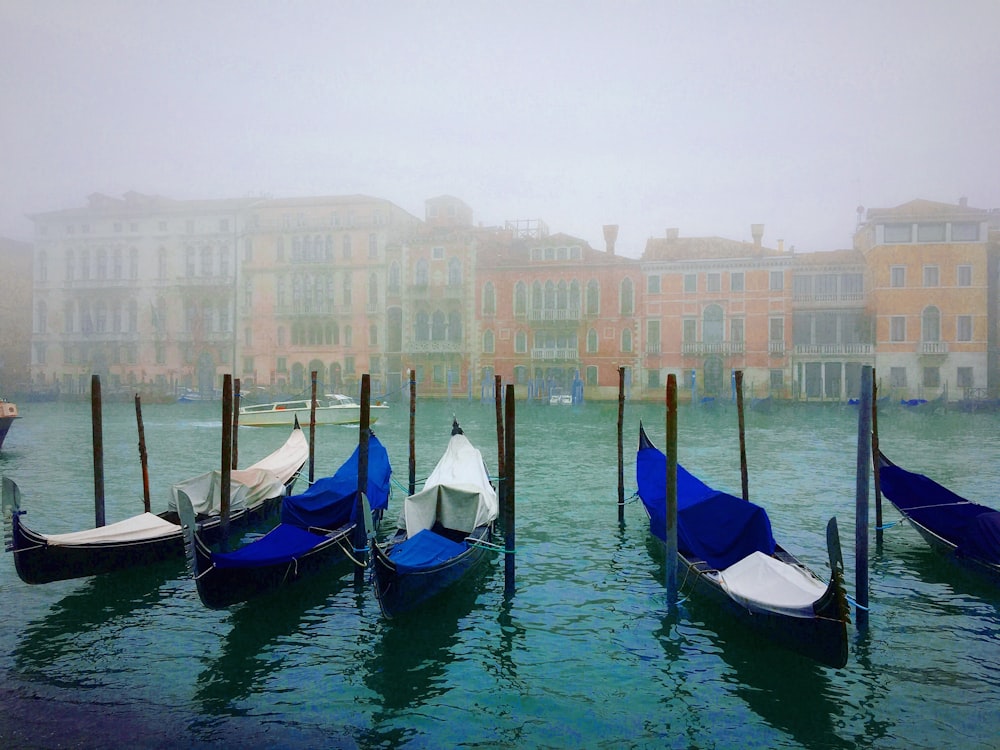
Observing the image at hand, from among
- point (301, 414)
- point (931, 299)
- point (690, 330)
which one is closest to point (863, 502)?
point (301, 414)

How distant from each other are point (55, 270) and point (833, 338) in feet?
136

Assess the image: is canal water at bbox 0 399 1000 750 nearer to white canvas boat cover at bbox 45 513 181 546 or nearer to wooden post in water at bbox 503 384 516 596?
wooden post in water at bbox 503 384 516 596

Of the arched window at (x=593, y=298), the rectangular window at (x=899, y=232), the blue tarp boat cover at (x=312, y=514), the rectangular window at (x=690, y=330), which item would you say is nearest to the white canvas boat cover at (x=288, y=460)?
the blue tarp boat cover at (x=312, y=514)

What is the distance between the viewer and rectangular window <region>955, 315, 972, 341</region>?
32.6 meters

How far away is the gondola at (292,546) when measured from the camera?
225 inches

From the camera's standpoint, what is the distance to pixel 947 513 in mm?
7488

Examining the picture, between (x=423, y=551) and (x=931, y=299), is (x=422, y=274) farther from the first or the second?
(x=423, y=551)

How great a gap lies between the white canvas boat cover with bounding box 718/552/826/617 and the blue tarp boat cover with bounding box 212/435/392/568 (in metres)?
3.39

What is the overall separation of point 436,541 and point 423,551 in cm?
29

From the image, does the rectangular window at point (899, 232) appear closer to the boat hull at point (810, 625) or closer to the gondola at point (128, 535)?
the gondola at point (128, 535)

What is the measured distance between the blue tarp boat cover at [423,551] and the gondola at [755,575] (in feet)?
6.46

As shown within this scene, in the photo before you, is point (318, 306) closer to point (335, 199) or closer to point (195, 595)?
point (335, 199)

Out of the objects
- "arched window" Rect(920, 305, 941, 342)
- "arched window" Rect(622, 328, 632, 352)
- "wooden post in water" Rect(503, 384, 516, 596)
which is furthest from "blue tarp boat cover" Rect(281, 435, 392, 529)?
"arched window" Rect(920, 305, 941, 342)

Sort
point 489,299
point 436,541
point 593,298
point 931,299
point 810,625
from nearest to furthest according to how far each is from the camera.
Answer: point 810,625 < point 436,541 < point 931,299 < point 593,298 < point 489,299
